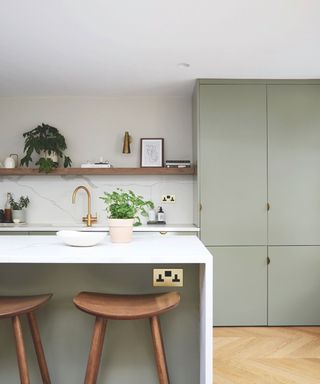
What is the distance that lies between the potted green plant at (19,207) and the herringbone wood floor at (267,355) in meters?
2.34

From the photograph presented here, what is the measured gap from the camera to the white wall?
4004 mm

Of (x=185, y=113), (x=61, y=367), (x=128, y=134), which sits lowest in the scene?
(x=61, y=367)

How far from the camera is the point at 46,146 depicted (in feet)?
12.2

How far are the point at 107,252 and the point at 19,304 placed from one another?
462mm

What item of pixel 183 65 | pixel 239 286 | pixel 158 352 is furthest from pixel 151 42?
pixel 239 286

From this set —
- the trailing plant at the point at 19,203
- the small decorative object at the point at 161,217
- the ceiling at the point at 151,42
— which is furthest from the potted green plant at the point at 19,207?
the small decorative object at the point at 161,217

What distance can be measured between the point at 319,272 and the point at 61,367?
8.19ft

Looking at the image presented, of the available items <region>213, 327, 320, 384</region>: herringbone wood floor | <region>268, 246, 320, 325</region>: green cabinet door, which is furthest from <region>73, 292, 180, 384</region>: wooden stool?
<region>268, 246, 320, 325</region>: green cabinet door

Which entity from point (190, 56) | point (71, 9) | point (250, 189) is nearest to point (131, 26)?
point (71, 9)

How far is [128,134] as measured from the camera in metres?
3.95

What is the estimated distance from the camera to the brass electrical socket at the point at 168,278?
1699mm

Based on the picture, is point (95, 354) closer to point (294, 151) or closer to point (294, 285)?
point (294, 285)

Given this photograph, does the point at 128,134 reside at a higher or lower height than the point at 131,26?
lower

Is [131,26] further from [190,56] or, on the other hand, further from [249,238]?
[249,238]
